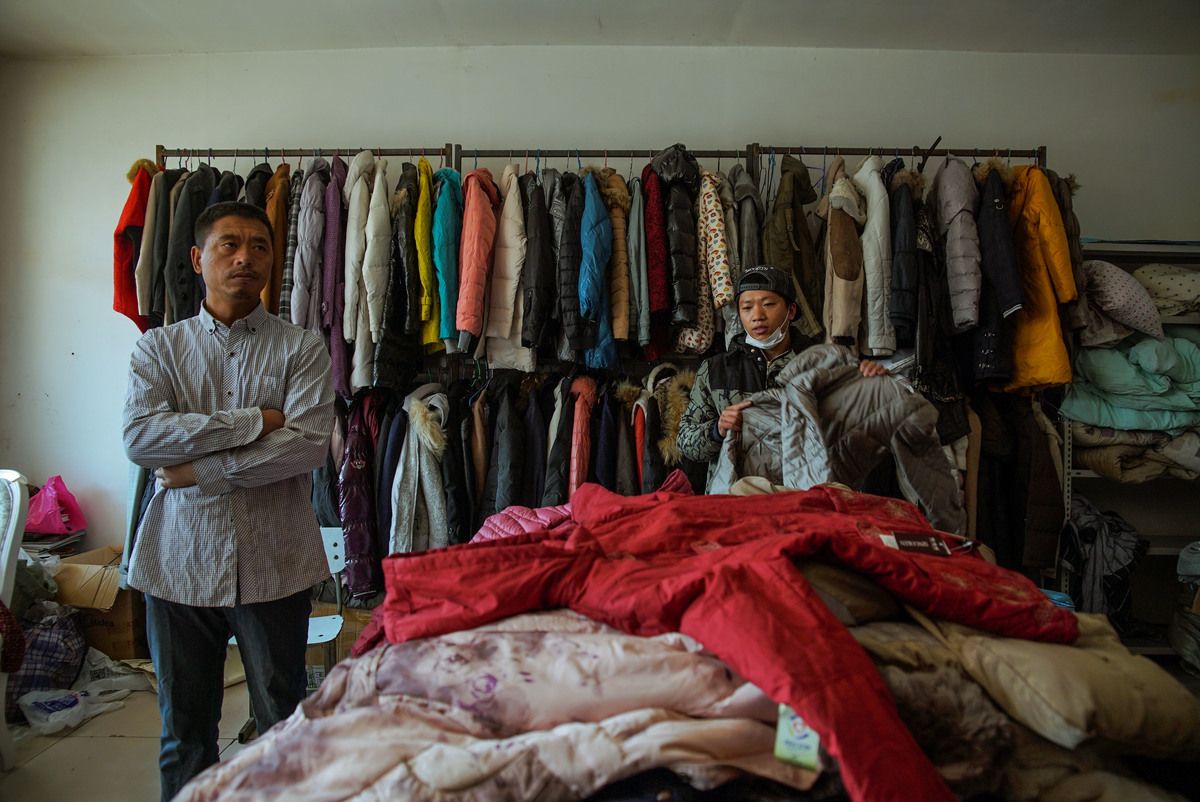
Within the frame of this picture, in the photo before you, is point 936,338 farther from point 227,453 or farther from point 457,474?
point 227,453

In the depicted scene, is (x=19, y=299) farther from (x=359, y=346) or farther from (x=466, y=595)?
(x=466, y=595)

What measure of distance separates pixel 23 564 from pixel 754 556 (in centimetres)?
341

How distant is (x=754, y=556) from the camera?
2.71 feet

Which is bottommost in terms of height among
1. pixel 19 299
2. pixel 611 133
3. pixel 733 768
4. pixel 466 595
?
pixel 733 768

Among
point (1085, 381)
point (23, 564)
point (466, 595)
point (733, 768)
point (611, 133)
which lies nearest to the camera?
point (733, 768)

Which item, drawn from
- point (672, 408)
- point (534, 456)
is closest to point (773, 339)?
point (672, 408)

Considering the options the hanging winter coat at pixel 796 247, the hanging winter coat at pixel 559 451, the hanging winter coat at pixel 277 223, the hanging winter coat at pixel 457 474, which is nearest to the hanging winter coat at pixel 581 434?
the hanging winter coat at pixel 559 451

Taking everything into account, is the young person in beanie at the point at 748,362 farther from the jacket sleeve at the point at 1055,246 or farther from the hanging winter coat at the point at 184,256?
the hanging winter coat at the point at 184,256

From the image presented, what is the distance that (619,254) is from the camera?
9.79ft

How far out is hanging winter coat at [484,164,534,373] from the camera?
297cm

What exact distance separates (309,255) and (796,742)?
2975mm

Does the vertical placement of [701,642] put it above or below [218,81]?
Answer: below

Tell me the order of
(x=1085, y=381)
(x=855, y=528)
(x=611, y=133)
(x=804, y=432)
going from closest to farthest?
(x=855, y=528) → (x=804, y=432) → (x=1085, y=381) → (x=611, y=133)

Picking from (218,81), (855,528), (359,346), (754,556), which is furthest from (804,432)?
(218,81)
